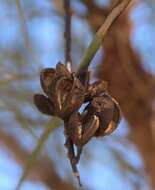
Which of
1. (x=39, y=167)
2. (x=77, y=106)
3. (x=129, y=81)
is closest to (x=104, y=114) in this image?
(x=77, y=106)

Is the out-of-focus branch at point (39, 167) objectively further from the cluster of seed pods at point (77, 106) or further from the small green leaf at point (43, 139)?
the cluster of seed pods at point (77, 106)

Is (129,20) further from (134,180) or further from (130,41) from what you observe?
(134,180)

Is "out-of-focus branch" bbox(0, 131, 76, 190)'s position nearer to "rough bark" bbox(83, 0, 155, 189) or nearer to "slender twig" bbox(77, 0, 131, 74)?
"rough bark" bbox(83, 0, 155, 189)

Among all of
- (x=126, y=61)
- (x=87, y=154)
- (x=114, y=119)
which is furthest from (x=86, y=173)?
(x=114, y=119)

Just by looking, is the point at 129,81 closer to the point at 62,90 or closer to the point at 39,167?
the point at 39,167

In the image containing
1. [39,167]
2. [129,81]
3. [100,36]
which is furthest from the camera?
[39,167]

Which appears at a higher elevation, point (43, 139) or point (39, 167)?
point (39, 167)

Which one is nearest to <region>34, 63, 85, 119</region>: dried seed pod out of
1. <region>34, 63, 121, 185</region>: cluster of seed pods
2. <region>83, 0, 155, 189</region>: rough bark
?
<region>34, 63, 121, 185</region>: cluster of seed pods

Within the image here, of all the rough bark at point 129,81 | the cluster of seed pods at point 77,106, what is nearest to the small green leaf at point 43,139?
the cluster of seed pods at point 77,106
